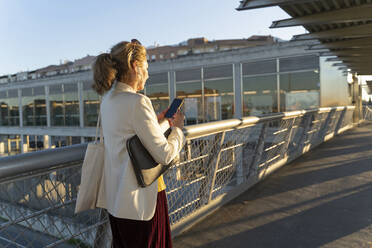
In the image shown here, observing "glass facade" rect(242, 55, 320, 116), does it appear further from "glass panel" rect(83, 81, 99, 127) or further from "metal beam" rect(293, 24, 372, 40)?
"glass panel" rect(83, 81, 99, 127)

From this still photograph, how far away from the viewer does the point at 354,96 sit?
1916cm

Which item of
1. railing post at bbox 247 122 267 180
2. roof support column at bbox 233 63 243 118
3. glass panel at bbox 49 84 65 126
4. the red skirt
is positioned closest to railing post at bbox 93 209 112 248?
the red skirt

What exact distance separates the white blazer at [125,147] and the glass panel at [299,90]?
16150 millimetres

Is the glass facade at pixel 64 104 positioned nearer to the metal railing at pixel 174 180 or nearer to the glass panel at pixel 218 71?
the glass panel at pixel 218 71

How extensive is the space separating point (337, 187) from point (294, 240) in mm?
1912

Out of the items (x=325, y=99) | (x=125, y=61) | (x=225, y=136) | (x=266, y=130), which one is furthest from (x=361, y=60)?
(x=125, y=61)

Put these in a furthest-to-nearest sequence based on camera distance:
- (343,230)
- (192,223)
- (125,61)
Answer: (192,223), (343,230), (125,61)

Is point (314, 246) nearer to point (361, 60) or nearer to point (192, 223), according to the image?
point (192, 223)

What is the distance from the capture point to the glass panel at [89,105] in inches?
936

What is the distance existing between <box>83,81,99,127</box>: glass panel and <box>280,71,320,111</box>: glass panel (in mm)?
13307

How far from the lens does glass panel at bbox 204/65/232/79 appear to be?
1861 centimetres

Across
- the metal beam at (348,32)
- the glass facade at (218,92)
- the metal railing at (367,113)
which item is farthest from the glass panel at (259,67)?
the metal beam at (348,32)

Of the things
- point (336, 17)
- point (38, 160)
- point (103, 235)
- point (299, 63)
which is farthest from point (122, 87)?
point (299, 63)

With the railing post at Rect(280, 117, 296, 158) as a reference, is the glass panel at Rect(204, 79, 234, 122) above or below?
above
